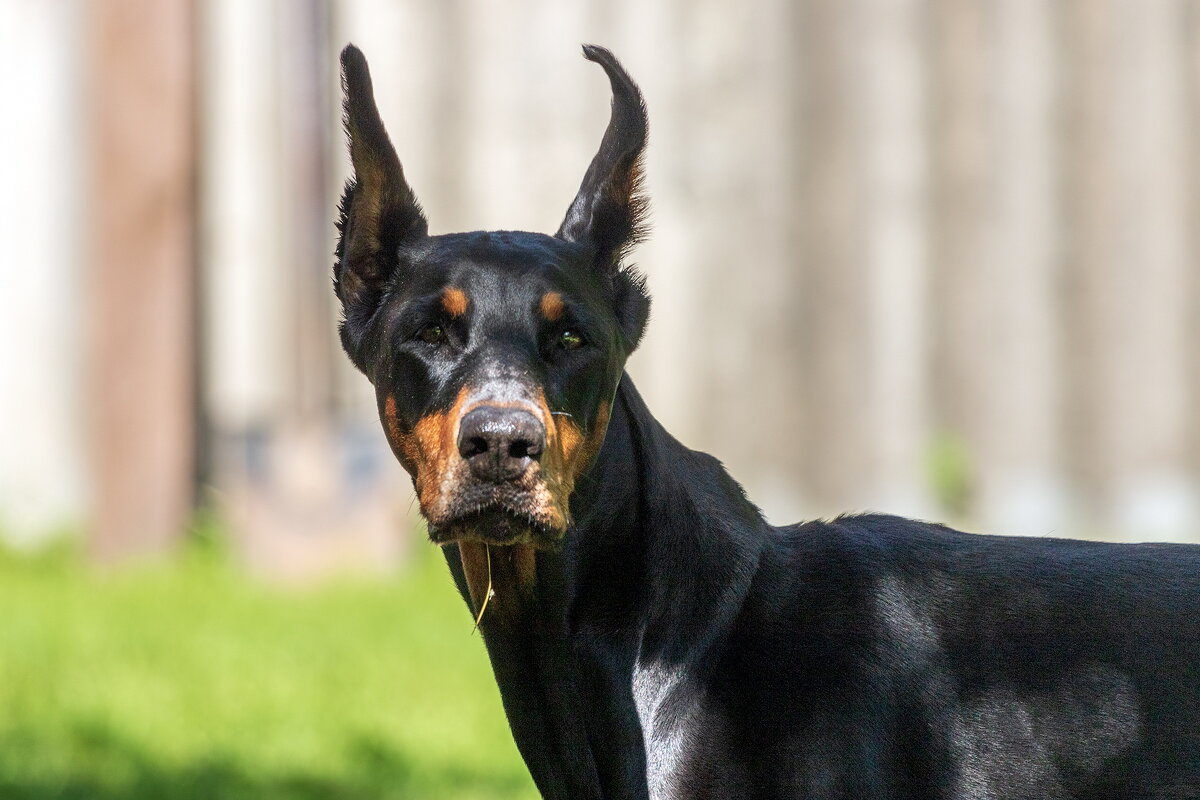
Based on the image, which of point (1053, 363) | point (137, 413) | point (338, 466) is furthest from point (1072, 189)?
point (137, 413)

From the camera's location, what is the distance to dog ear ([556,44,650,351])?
10.3ft

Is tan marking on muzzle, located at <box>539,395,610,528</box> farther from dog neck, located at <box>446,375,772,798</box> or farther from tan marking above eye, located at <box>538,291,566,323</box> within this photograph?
tan marking above eye, located at <box>538,291,566,323</box>

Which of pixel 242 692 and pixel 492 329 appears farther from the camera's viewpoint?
pixel 242 692

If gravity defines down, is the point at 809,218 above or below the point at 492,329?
above

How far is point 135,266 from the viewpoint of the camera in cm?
709

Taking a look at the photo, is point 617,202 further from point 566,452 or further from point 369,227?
point 566,452

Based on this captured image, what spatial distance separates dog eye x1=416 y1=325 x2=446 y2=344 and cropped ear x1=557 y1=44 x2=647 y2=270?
385mm

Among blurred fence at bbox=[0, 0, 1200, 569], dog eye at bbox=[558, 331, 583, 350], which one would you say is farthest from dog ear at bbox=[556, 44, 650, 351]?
blurred fence at bbox=[0, 0, 1200, 569]

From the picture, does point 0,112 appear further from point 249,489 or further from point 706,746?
point 706,746

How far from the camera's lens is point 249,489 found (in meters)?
7.20

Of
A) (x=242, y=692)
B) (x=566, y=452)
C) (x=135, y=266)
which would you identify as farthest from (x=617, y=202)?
(x=135, y=266)

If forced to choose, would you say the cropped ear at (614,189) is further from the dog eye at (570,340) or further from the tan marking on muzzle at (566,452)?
the tan marking on muzzle at (566,452)

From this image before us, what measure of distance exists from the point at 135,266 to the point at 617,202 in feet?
14.6

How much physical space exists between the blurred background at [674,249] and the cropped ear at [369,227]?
12.8 ft
